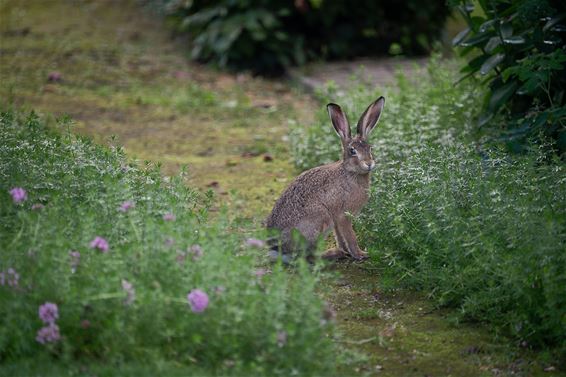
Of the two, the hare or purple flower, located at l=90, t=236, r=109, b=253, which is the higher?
purple flower, located at l=90, t=236, r=109, b=253

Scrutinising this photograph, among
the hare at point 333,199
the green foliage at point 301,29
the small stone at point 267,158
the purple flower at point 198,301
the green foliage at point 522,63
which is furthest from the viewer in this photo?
the green foliage at point 301,29

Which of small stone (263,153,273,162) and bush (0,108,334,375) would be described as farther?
small stone (263,153,273,162)

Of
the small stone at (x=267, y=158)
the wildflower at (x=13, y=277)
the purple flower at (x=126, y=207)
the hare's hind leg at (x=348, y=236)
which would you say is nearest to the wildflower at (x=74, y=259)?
the wildflower at (x=13, y=277)

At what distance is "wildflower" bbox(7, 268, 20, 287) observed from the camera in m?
4.41

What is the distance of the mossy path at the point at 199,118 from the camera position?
506 centimetres

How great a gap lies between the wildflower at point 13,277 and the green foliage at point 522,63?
391 centimetres

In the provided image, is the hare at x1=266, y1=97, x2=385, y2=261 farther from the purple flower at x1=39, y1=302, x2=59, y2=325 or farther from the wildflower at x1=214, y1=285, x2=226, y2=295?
the purple flower at x1=39, y1=302, x2=59, y2=325

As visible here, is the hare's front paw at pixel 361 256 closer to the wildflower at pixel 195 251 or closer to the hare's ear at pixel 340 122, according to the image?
the hare's ear at pixel 340 122

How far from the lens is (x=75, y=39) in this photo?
14297 millimetres

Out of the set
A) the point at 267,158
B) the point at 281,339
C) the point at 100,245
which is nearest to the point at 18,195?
the point at 100,245

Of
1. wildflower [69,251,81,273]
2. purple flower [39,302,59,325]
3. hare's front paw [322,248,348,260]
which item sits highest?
wildflower [69,251,81,273]

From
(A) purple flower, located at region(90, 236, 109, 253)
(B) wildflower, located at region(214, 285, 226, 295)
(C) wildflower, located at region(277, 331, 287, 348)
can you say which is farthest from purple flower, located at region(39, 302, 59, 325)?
(C) wildflower, located at region(277, 331, 287, 348)

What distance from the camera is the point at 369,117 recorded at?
6746 mm

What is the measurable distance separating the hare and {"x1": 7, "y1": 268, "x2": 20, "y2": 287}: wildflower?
2.06 metres
